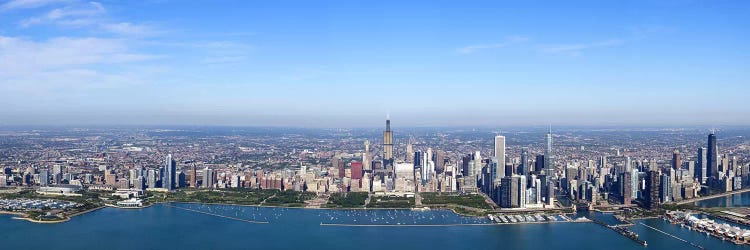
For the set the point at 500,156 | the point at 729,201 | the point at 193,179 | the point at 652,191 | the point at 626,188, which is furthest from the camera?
the point at 500,156

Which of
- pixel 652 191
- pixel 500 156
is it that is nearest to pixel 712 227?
→ pixel 652 191

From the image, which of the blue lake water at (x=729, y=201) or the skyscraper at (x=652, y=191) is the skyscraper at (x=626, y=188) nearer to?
the skyscraper at (x=652, y=191)

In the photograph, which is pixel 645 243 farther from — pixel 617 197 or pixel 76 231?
pixel 76 231

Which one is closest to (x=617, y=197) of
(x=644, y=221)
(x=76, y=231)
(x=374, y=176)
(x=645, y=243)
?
(x=644, y=221)

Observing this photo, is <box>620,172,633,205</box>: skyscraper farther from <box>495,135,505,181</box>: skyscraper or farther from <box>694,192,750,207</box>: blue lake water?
<box>495,135,505,181</box>: skyscraper

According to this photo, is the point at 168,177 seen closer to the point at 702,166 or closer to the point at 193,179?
the point at 193,179

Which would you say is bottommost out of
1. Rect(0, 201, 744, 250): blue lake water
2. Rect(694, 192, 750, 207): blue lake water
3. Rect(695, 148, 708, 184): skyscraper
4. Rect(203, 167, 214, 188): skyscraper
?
Rect(0, 201, 744, 250): blue lake water

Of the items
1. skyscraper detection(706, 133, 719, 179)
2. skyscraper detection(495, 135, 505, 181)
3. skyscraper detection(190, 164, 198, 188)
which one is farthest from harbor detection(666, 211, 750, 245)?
skyscraper detection(190, 164, 198, 188)

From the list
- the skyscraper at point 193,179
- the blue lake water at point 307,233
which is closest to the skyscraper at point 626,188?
the blue lake water at point 307,233
